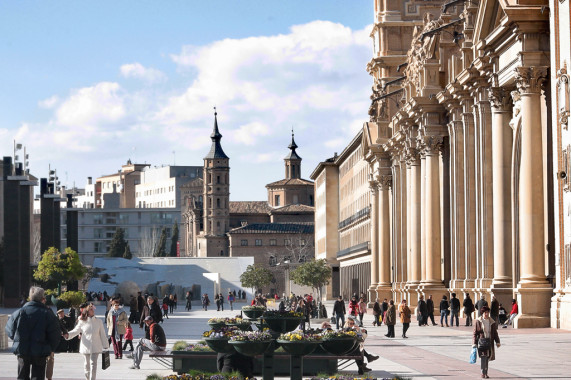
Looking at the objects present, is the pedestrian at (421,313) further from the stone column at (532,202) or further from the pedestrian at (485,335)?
the pedestrian at (485,335)

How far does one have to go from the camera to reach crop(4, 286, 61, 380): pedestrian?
703 inches

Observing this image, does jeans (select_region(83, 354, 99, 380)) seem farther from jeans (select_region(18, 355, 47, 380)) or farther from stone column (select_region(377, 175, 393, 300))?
stone column (select_region(377, 175, 393, 300))

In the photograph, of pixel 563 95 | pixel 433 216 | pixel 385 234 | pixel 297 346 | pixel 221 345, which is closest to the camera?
pixel 297 346

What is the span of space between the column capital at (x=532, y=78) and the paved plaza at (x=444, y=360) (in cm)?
758

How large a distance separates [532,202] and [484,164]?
29.9 ft

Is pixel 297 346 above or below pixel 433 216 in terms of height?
below

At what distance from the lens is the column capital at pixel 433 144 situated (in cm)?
6141

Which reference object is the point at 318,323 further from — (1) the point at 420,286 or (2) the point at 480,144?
(2) the point at 480,144

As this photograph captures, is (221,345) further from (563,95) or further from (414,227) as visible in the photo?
(414,227)

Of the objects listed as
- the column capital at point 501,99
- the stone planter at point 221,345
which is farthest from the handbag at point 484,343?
the column capital at point 501,99

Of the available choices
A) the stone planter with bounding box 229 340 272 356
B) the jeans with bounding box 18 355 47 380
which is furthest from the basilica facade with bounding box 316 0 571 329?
the jeans with bounding box 18 355 47 380

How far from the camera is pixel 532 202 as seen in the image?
41625 mm

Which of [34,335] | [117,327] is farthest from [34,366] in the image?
[117,327]

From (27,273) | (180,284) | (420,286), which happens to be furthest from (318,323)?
(180,284)
